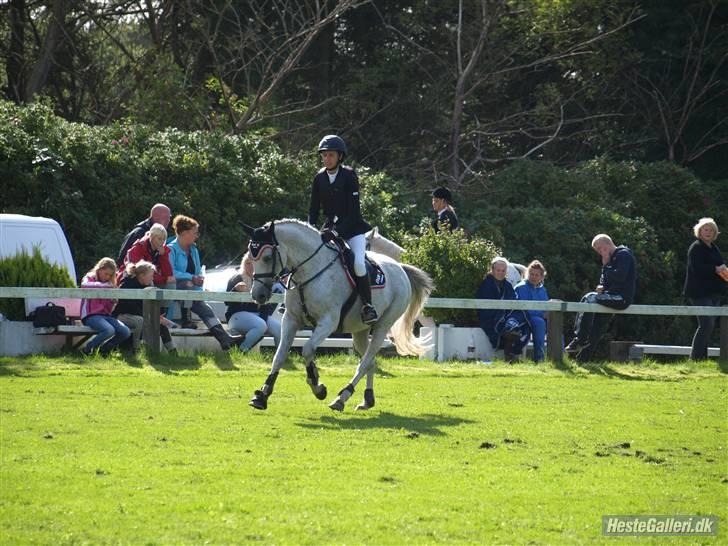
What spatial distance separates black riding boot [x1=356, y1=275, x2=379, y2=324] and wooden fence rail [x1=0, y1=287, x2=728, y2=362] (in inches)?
165

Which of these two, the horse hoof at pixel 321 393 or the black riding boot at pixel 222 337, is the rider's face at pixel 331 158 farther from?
the black riding boot at pixel 222 337

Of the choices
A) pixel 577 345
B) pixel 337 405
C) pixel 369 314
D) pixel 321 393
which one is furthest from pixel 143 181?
pixel 337 405

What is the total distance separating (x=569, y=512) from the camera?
8.06m

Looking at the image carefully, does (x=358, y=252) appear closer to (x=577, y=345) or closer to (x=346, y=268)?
(x=346, y=268)

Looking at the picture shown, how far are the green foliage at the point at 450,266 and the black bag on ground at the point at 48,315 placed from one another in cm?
580

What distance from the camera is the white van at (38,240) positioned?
18.9 m

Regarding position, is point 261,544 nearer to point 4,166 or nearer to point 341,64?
point 4,166

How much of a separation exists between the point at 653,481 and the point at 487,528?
2232 millimetres

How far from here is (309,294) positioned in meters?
13.2

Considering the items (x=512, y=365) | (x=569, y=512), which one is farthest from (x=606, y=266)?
(x=569, y=512)

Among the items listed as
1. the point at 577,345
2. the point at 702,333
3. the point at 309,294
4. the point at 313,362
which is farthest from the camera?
the point at 702,333

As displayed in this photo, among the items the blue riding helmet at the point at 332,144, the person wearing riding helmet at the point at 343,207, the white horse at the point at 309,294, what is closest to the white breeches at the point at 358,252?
the person wearing riding helmet at the point at 343,207

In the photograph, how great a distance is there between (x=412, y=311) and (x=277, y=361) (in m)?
3.31

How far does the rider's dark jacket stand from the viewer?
13.6 meters
